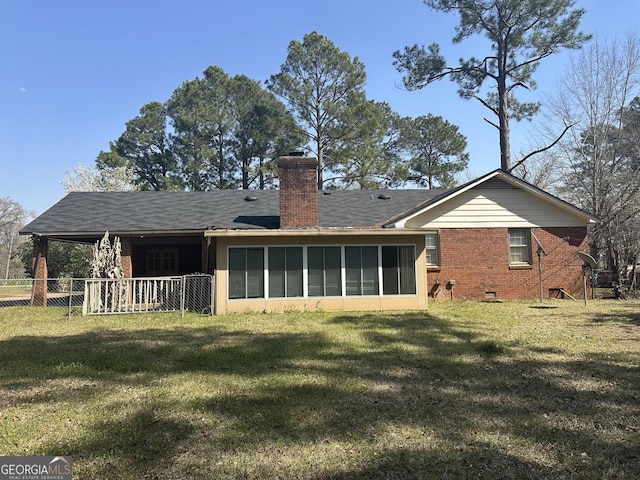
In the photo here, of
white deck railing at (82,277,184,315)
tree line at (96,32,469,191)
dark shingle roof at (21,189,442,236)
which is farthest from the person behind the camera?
tree line at (96,32,469,191)

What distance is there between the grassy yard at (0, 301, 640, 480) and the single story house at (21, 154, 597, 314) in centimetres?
323

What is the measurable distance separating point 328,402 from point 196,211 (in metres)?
13.8

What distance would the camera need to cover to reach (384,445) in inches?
149

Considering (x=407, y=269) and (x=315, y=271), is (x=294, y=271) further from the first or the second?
(x=407, y=269)

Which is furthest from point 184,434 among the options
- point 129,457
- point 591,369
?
point 591,369

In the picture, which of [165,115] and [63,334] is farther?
[165,115]

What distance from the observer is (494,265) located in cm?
1523

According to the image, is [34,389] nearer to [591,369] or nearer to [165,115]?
[591,369]

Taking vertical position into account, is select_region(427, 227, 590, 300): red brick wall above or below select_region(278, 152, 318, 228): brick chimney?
below

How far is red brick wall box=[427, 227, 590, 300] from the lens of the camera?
49.7 ft

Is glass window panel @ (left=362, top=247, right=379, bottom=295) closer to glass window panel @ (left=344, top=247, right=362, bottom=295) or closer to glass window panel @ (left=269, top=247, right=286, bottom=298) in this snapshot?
glass window panel @ (left=344, top=247, right=362, bottom=295)

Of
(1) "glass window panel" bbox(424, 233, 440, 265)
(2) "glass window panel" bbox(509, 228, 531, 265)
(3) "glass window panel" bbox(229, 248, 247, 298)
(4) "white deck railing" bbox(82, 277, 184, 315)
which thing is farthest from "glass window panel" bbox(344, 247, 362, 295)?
(2) "glass window panel" bbox(509, 228, 531, 265)

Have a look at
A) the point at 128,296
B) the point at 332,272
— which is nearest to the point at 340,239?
the point at 332,272

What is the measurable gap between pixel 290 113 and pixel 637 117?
21.0 meters
